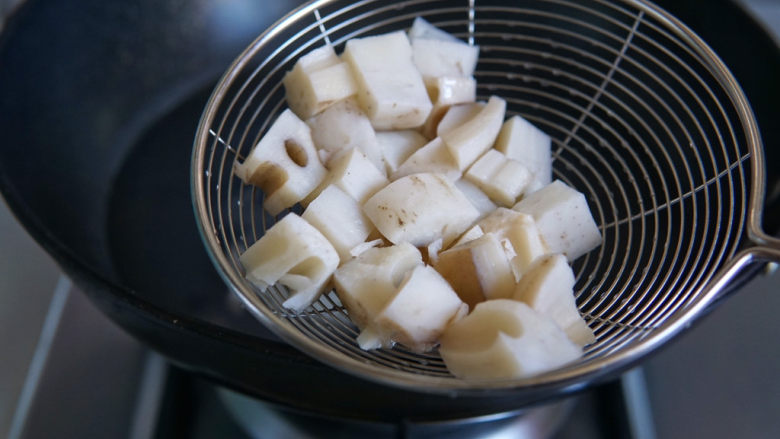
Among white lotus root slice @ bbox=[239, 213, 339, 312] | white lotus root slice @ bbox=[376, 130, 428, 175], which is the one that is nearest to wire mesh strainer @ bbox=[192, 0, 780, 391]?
white lotus root slice @ bbox=[239, 213, 339, 312]

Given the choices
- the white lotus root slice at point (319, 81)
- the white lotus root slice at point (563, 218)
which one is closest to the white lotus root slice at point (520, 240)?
the white lotus root slice at point (563, 218)

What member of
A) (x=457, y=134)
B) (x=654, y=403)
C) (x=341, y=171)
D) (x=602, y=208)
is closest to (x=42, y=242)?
(x=341, y=171)

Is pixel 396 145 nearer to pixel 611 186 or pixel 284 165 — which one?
pixel 284 165

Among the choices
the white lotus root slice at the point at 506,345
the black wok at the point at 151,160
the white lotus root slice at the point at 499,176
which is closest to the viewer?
the white lotus root slice at the point at 506,345

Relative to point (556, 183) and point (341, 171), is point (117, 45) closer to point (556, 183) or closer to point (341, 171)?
point (341, 171)

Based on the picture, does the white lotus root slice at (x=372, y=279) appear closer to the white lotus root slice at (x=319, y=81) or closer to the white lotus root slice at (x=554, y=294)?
the white lotus root slice at (x=554, y=294)

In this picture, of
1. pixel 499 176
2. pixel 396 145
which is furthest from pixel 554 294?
pixel 396 145

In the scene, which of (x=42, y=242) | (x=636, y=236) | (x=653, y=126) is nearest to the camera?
(x=42, y=242)

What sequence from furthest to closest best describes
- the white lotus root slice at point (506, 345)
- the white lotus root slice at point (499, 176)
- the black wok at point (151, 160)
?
the white lotus root slice at point (499, 176)
the black wok at point (151, 160)
the white lotus root slice at point (506, 345)
